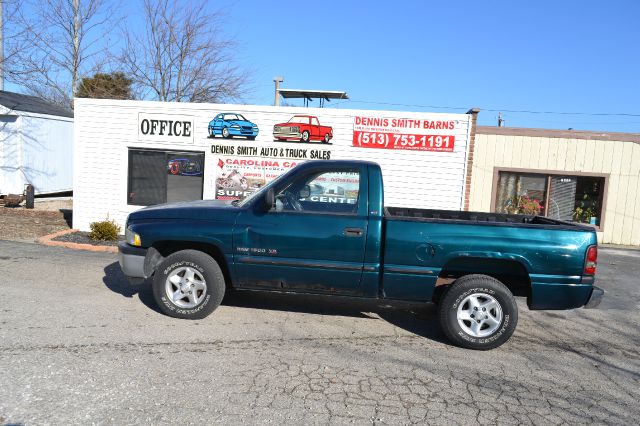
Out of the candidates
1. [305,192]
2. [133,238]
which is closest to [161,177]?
[133,238]

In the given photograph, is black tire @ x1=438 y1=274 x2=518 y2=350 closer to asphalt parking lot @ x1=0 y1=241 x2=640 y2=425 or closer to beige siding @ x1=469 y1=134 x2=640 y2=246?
asphalt parking lot @ x1=0 y1=241 x2=640 y2=425

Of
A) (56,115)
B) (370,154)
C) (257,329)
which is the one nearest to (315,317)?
(257,329)

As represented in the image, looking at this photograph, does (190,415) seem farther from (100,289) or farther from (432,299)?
(100,289)

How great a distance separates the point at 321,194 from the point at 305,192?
18 cm

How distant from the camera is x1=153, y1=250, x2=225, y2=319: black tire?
5602 millimetres

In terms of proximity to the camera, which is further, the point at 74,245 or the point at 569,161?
the point at 569,161

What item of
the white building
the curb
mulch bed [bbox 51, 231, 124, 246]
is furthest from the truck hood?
the white building

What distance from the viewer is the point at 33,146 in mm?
17328

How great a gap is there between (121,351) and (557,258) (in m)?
4.31

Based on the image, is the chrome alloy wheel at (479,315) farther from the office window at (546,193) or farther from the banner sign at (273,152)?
the office window at (546,193)

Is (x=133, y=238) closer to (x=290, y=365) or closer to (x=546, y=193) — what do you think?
(x=290, y=365)

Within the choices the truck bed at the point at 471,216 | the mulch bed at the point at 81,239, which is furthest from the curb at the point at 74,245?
the truck bed at the point at 471,216

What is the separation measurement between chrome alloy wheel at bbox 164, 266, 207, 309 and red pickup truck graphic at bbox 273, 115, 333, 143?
5.96m

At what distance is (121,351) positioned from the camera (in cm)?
466
